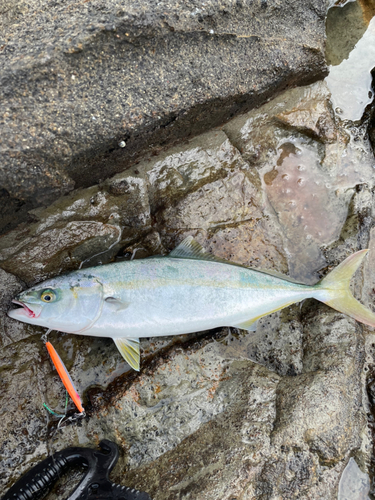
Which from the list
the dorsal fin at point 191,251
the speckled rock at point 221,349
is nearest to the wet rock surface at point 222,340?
the speckled rock at point 221,349

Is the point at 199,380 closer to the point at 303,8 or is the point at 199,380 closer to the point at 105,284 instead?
the point at 105,284

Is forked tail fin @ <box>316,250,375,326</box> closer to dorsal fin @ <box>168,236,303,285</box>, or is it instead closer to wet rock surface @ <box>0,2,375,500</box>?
wet rock surface @ <box>0,2,375,500</box>

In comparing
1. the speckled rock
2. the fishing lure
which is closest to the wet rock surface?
the speckled rock

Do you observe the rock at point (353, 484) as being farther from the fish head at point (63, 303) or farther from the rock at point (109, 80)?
the rock at point (109, 80)

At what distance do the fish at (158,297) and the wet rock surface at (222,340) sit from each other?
25 cm

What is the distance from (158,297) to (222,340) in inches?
28.5

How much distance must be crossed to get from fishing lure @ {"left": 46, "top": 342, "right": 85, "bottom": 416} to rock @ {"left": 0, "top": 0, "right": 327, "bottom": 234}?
3.13 feet

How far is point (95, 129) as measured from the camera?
2.31m

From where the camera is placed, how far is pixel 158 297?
8.18ft

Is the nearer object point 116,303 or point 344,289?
point 116,303

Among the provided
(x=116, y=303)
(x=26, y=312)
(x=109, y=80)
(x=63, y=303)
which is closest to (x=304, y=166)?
(x=109, y=80)

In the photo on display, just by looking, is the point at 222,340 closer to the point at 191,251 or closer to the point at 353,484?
the point at 191,251

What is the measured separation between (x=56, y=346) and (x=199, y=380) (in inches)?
44.9

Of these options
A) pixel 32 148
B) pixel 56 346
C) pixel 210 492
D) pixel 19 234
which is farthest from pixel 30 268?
pixel 210 492
